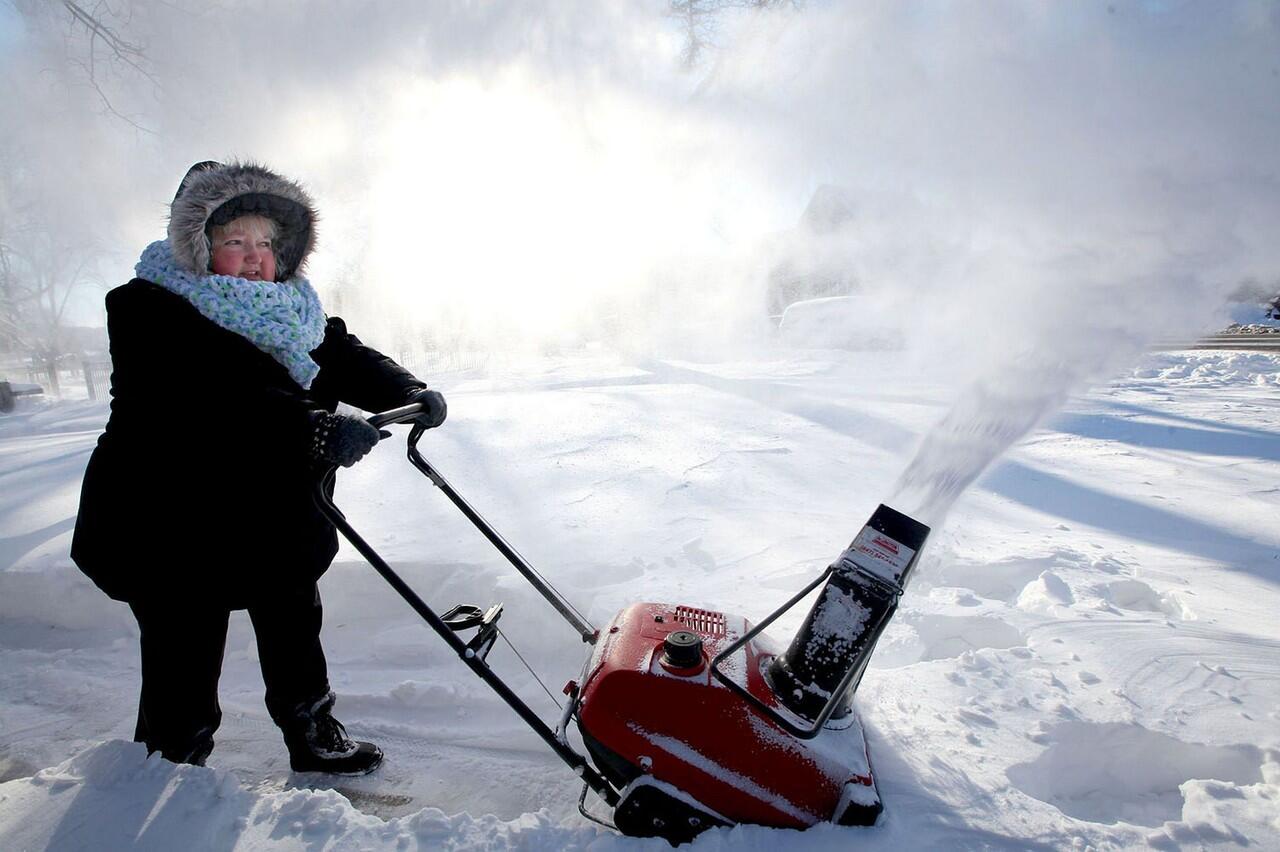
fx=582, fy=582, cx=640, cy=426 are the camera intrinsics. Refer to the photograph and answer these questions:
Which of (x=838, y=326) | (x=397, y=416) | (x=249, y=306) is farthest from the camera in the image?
(x=838, y=326)

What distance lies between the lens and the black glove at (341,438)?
57.9 inches

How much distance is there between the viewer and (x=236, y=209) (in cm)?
175

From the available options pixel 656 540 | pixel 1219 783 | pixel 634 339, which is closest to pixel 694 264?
pixel 634 339

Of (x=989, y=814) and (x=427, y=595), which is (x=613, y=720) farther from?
(x=427, y=595)

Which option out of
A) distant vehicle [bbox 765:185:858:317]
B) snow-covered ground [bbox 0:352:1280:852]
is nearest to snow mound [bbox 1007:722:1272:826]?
snow-covered ground [bbox 0:352:1280:852]

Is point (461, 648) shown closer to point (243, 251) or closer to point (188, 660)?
point (188, 660)

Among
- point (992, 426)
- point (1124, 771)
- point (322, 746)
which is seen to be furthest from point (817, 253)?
point (322, 746)

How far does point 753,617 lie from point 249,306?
2.20 meters

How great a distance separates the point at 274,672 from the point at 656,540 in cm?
191

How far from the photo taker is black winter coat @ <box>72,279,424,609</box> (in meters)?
1.51

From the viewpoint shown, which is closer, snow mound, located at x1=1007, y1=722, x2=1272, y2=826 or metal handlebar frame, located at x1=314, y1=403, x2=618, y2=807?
metal handlebar frame, located at x1=314, y1=403, x2=618, y2=807

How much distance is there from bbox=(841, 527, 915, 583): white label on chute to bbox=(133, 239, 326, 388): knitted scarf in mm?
1645

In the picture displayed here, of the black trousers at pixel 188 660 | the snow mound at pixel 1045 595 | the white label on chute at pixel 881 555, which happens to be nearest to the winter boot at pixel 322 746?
the black trousers at pixel 188 660

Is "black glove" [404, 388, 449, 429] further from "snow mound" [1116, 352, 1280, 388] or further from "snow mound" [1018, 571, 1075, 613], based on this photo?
"snow mound" [1116, 352, 1280, 388]
